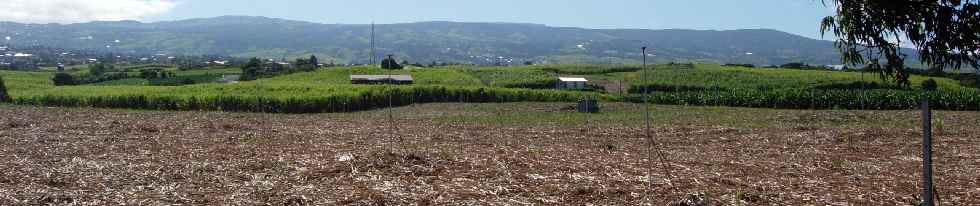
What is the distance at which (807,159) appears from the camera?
22438 millimetres

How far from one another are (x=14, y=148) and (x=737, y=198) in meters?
19.6

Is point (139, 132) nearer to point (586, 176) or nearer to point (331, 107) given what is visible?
point (586, 176)

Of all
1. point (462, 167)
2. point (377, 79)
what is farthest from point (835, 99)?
point (462, 167)

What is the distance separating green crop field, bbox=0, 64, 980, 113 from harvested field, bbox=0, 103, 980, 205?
14558 millimetres

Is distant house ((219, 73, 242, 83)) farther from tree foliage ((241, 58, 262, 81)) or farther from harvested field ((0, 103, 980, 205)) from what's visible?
harvested field ((0, 103, 980, 205))

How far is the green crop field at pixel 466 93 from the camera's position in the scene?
54531mm

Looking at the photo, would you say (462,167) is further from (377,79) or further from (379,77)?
(379,77)

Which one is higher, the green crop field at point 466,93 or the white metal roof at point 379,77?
the white metal roof at point 379,77

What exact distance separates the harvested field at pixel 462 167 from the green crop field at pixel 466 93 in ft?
47.8

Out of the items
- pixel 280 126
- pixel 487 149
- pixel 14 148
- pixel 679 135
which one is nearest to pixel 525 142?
pixel 487 149

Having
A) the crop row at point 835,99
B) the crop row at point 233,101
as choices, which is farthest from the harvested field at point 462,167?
the crop row at point 835,99

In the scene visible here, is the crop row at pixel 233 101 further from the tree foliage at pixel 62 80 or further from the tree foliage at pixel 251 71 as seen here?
the tree foliage at pixel 251 71

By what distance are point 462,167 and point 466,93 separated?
2073 inches

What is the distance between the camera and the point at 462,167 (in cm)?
1861
